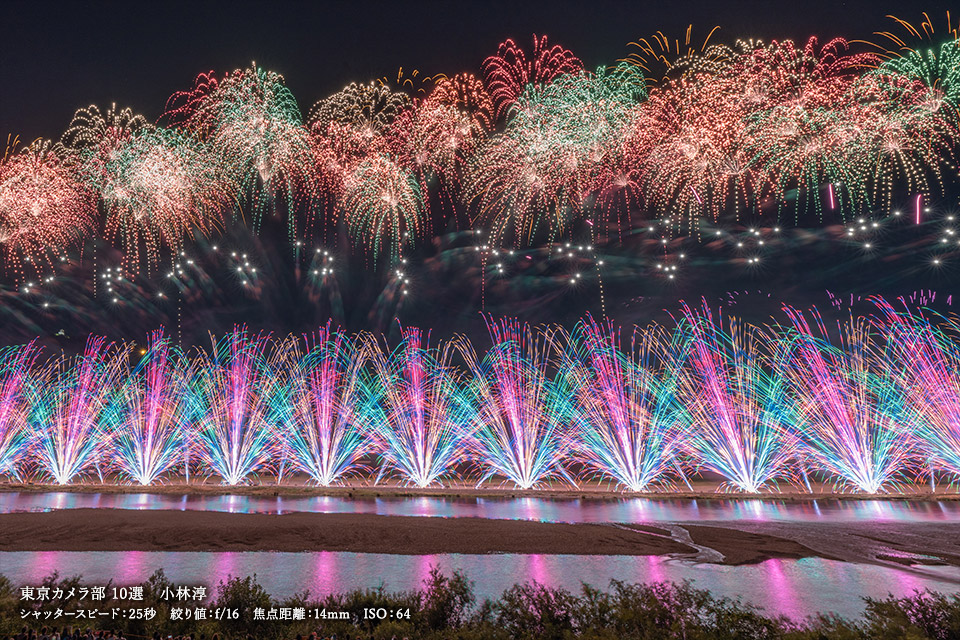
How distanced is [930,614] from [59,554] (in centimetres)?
1438

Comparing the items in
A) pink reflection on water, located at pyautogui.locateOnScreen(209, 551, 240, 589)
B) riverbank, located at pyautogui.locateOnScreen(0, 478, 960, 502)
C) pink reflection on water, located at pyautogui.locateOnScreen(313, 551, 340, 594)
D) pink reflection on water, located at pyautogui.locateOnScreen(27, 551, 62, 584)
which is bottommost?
riverbank, located at pyautogui.locateOnScreen(0, 478, 960, 502)

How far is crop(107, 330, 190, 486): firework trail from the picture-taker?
92.8ft

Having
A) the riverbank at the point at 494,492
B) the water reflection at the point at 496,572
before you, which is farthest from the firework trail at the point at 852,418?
the water reflection at the point at 496,572

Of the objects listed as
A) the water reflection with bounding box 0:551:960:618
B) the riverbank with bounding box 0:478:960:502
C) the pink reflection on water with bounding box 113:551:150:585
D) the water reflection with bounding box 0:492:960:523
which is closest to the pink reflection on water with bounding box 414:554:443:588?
the water reflection with bounding box 0:551:960:618

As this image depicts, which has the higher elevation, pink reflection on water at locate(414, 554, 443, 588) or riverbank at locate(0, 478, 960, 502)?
pink reflection on water at locate(414, 554, 443, 588)

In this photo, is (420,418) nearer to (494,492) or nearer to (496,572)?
(494,492)

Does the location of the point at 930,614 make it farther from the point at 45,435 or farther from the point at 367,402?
the point at 45,435

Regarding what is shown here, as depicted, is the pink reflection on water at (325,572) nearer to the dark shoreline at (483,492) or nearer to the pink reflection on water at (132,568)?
the pink reflection on water at (132,568)

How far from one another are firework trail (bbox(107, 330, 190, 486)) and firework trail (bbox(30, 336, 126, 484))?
69cm

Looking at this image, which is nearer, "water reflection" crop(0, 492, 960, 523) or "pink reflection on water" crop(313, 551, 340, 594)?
"pink reflection on water" crop(313, 551, 340, 594)

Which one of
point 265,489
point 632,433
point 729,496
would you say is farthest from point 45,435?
point 729,496

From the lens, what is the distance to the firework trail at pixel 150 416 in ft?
92.8

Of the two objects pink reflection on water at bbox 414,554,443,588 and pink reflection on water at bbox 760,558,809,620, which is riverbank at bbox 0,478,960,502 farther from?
pink reflection on water at bbox 414,554,443,588

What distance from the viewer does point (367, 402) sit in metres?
28.6
